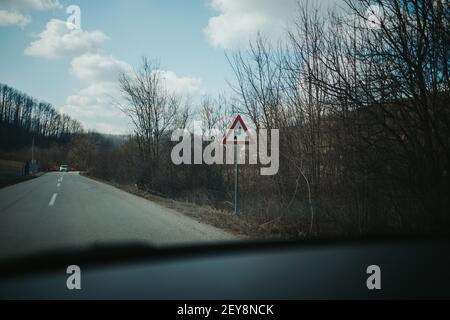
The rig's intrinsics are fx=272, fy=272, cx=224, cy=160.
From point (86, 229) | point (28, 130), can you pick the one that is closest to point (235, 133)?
point (86, 229)

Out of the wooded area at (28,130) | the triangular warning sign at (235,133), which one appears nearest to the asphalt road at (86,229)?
the triangular warning sign at (235,133)

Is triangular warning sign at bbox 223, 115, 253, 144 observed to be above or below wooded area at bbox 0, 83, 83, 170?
below

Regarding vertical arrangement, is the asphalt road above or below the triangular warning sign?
below

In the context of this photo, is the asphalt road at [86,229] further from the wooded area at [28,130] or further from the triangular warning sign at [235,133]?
the wooded area at [28,130]

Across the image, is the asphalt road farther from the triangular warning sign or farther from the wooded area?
the wooded area

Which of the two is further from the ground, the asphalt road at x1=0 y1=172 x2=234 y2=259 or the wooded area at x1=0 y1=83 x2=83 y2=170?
the wooded area at x1=0 y1=83 x2=83 y2=170

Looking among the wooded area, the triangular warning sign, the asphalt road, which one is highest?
the wooded area

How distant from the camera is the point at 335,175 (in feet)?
25.2

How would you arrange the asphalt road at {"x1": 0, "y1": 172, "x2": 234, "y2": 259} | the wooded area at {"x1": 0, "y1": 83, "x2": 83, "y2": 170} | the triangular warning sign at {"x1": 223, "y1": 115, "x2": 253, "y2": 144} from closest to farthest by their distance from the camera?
the asphalt road at {"x1": 0, "y1": 172, "x2": 234, "y2": 259}
the triangular warning sign at {"x1": 223, "y1": 115, "x2": 253, "y2": 144}
the wooded area at {"x1": 0, "y1": 83, "x2": 83, "y2": 170}

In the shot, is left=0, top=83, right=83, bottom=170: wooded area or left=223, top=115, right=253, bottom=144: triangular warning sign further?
left=0, top=83, right=83, bottom=170: wooded area

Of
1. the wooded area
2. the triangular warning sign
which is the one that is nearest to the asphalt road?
the triangular warning sign

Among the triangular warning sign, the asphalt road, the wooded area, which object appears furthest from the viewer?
the wooded area

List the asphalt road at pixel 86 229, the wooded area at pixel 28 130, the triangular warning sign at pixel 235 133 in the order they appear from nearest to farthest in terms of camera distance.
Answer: the asphalt road at pixel 86 229, the triangular warning sign at pixel 235 133, the wooded area at pixel 28 130
